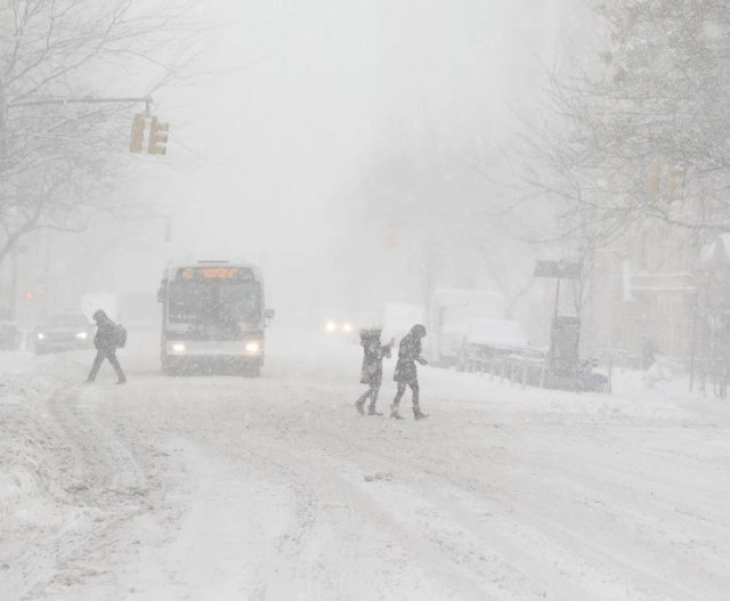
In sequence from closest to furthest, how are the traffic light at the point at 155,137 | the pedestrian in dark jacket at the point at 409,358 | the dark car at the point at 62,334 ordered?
the pedestrian in dark jacket at the point at 409,358 → the traffic light at the point at 155,137 → the dark car at the point at 62,334

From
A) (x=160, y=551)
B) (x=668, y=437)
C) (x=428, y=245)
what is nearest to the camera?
(x=160, y=551)

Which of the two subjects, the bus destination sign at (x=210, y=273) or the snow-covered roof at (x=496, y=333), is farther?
the snow-covered roof at (x=496, y=333)

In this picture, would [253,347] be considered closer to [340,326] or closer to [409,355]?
[409,355]

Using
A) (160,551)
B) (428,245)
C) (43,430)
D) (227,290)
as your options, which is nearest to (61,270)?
(428,245)

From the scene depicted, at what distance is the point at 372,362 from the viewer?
1802 centimetres

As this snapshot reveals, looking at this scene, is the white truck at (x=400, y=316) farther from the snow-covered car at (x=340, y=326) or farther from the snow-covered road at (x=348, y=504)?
the snow-covered road at (x=348, y=504)

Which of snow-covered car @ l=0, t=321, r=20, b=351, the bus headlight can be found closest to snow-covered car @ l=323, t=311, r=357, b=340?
snow-covered car @ l=0, t=321, r=20, b=351

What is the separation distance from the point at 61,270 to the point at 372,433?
6893cm

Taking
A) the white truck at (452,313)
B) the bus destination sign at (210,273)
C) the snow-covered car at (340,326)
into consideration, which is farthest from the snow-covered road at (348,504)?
the snow-covered car at (340,326)

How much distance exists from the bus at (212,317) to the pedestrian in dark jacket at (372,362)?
361 inches

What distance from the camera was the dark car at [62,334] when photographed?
4038 cm

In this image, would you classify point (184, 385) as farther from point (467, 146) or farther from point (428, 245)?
point (467, 146)

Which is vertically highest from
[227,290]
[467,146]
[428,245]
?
[467,146]

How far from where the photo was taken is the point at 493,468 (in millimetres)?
12438
